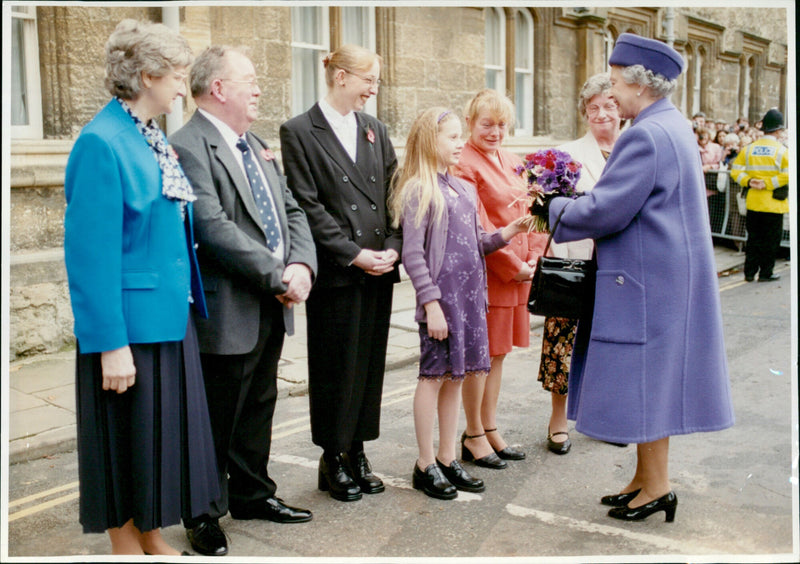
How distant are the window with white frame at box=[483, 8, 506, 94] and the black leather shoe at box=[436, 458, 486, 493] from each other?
950 cm

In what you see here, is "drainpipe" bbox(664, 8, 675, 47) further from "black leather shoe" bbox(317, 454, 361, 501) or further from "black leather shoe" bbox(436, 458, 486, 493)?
"black leather shoe" bbox(317, 454, 361, 501)

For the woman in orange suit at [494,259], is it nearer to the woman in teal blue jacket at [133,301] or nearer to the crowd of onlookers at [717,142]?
the woman in teal blue jacket at [133,301]

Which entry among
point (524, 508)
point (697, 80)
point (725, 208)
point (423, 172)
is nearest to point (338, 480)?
point (524, 508)

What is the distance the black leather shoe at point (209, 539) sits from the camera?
339 centimetres

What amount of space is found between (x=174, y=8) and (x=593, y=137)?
4.13 m

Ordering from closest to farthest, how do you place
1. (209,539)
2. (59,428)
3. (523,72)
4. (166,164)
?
(166,164), (209,539), (59,428), (523,72)

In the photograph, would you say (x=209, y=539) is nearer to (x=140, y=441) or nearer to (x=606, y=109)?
(x=140, y=441)

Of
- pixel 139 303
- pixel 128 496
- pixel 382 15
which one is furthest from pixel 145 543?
pixel 382 15

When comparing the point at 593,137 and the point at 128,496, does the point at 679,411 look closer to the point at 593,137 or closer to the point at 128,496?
the point at 593,137

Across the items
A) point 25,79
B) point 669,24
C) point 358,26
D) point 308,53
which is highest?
point 669,24

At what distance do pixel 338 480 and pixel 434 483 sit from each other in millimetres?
459

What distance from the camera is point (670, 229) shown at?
11.3 feet

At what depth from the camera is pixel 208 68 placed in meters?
3.39

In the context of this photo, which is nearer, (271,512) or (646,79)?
Result: (646,79)
